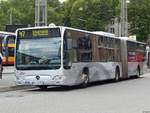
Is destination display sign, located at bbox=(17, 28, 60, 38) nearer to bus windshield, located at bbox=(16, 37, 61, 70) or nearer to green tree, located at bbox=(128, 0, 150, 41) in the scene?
bus windshield, located at bbox=(16, 37, 61, 70)

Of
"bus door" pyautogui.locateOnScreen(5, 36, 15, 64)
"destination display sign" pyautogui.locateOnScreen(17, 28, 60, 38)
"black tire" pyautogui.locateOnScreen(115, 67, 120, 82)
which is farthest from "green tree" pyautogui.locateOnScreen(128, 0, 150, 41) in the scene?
"destination display sign" pyautogui.locateOnScreen(17, 28, 60, 38)

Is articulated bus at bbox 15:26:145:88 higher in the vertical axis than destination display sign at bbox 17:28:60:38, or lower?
lower

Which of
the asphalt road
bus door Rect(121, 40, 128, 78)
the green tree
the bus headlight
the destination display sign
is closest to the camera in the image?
the asphalt road

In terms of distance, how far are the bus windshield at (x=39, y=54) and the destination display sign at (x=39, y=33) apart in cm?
15

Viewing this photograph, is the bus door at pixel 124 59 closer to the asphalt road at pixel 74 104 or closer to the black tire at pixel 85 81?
the black tire at pixel 85 81

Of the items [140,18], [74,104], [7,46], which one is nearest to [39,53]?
[74,104]

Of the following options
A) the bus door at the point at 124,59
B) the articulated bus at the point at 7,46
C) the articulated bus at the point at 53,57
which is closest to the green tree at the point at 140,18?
the articulated bus at the point at 7,46

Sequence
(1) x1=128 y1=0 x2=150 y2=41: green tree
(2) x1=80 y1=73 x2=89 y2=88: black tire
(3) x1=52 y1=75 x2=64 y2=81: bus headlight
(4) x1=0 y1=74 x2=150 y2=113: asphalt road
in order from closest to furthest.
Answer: (4) x1=0 y1=74 x2=150 y2=113: asphalt road
(3) x1=52 y1=75 x2=64 y2=81: bus headlight
(2) x1=80 y1=73 x2=89 y2=88: black tire
(1) x1=128 y1=0 x2=150 y2=41: green tree

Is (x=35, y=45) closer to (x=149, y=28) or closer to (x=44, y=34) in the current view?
(x=44, y=34)

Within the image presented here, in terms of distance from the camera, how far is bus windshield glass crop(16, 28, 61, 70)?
23250 millimetres

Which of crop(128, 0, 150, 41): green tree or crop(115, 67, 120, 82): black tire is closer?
crop(115, 67, 120, 82): black tire

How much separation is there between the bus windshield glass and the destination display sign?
9cm

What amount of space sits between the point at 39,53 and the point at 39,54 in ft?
0.14

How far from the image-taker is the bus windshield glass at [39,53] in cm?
2325
